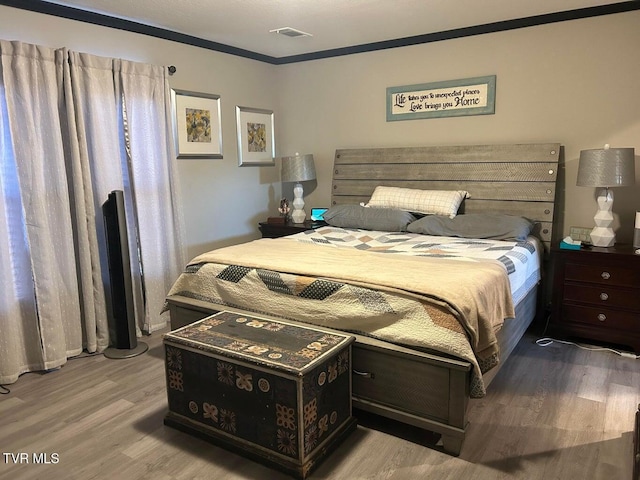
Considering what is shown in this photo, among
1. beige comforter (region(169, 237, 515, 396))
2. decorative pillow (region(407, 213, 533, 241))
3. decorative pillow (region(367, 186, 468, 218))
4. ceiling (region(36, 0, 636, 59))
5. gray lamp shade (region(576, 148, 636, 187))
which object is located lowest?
beige comforter (region(169, 237, 515, 396))

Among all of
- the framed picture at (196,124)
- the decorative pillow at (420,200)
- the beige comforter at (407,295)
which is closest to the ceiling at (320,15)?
the framed picture at (196,124)

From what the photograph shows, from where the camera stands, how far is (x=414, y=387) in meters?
2.11

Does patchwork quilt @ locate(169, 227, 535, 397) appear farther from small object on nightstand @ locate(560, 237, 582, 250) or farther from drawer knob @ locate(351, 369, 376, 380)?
small object on nightstand @ locate(560, 237, 582, 250)

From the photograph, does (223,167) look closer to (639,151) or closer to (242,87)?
(242,87)

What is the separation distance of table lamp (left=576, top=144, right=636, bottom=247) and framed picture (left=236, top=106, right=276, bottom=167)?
9.23ft

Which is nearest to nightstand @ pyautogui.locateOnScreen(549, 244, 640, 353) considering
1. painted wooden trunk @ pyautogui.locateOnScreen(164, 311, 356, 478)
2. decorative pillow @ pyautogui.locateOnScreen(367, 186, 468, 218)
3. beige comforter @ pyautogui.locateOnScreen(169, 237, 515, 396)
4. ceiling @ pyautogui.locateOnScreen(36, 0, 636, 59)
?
decorative pillow @ pyautogui.locateOnScreen(367, 186, 468, 218)

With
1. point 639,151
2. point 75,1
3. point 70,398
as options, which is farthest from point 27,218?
point 639,151

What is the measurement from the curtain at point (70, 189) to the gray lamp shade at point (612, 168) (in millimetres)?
3021

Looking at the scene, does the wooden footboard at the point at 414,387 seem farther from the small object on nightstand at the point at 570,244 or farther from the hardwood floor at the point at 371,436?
the small object on nightstand at the point at 570,244

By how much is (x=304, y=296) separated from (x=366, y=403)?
59 centimetres

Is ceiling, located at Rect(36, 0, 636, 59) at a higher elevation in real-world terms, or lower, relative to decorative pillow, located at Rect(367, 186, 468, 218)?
higher

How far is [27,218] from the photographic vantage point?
288cm

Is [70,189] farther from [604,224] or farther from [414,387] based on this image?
[604,224]

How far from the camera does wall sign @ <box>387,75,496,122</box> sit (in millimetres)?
3787
